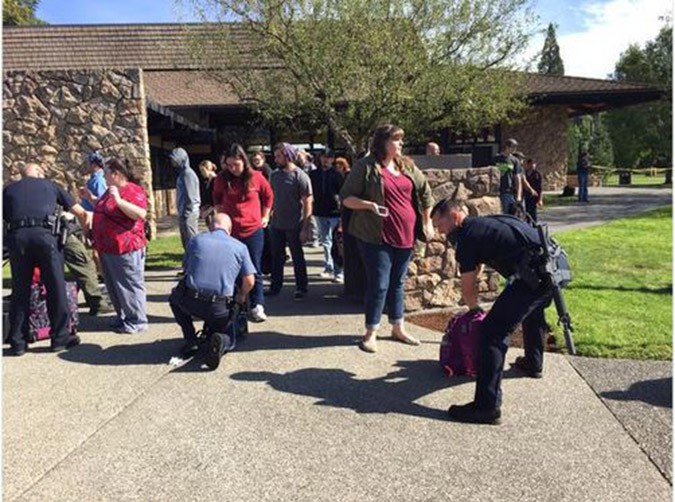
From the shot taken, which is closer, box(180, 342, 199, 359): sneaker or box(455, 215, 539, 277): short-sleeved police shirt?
box(455, 215, 539, 277): short-sleeved police shirt

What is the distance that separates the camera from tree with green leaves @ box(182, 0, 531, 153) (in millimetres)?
10734

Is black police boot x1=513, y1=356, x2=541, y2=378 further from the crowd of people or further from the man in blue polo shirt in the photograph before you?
the man in blue polo shirt

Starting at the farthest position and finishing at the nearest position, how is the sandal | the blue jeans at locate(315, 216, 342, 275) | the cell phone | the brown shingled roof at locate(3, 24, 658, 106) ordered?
the brown shingled roof at locate(3, 24, 658, 106), the blue jeans at locate(315, 216, 342, 275), the sandal, the cell phone

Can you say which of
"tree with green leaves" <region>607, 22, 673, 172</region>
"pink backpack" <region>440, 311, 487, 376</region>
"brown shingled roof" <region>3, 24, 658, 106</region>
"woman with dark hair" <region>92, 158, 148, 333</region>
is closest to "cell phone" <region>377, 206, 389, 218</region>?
"pink backpack" <region>440, 311, 487, 376</region>

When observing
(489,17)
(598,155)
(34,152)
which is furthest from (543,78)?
(598,155)

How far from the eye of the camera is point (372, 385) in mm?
4543

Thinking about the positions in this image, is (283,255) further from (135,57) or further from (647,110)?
(647,110)

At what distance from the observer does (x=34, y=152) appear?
13242mm

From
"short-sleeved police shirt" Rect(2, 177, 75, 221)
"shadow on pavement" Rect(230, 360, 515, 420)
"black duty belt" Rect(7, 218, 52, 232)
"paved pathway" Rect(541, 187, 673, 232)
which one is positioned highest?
"short-sleeved police shirt" Rect(2, 177, 75, 221)

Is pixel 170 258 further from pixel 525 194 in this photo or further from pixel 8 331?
pixel 525 194

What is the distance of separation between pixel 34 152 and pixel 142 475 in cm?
1173

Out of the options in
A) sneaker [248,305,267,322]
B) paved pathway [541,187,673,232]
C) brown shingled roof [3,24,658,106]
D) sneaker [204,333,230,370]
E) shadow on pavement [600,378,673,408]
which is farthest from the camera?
brown shingled roof [3,24,658,106]

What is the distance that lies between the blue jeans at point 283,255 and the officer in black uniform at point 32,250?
2.47 meters

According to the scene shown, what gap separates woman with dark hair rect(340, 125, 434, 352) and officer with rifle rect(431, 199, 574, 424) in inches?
43.3
